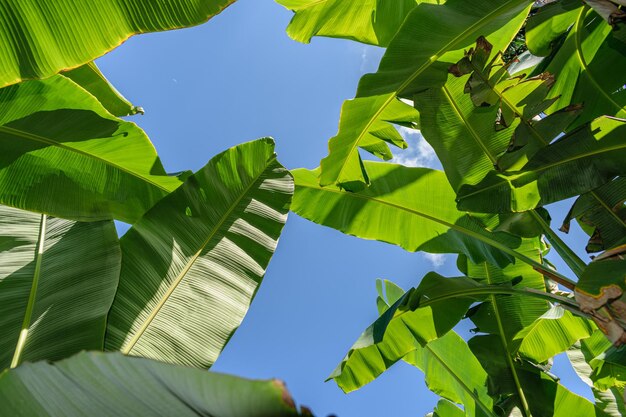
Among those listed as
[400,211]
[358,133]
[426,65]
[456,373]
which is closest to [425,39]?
[426,65]

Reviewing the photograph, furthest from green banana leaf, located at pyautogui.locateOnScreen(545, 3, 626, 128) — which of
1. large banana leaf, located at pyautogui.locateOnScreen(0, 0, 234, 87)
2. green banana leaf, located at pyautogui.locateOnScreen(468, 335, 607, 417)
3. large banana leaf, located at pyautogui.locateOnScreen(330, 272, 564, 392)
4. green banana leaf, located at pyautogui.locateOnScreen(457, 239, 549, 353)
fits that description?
large banana leaf, located at pyautogui.locateOnScreen(0, 0, 234, 87)

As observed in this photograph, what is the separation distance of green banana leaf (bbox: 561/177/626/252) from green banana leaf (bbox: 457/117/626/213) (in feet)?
0.42

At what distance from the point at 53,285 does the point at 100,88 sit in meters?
0.95

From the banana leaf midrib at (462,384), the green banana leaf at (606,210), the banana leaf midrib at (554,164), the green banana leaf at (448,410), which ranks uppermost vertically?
the banana leaf midrib at (554,164)

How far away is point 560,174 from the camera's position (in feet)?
6.11

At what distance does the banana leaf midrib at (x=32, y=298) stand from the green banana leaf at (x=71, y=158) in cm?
11

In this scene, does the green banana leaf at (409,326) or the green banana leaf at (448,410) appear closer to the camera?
the green banana leaf at (409,326)

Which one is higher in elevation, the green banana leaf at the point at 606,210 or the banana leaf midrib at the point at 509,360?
the green banana leaf at the point at 606,210

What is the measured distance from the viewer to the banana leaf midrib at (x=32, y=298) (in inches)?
48.1

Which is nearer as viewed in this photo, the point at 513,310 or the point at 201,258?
the point at 201,258

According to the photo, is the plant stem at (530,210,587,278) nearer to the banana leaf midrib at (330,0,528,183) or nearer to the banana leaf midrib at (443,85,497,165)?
the banana leaf midrib at (443,85,497,165)

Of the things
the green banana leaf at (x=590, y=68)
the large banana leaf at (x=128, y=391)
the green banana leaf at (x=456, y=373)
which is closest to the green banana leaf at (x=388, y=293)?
the green banana leaf at (x=456, y=373)

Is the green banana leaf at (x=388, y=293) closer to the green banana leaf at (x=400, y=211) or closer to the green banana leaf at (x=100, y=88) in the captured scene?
the green banana leaf at (x=400, y=211)

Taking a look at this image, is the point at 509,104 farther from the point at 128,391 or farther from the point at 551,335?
the point at 128,391
